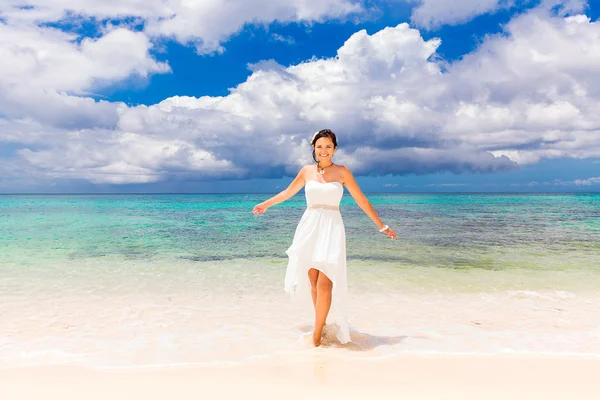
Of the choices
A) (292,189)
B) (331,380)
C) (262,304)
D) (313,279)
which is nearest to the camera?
(331,380)

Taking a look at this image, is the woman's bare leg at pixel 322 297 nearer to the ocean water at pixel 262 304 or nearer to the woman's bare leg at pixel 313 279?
the woman's bare leg at pixel 313 279

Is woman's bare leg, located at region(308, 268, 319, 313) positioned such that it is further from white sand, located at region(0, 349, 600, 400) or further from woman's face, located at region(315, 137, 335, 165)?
woman's face, located at region(315, 137, 335, 165)

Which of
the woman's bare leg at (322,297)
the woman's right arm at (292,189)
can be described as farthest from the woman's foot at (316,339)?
the woman's right arm at (292,189)

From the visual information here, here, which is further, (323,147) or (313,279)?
(313,279)

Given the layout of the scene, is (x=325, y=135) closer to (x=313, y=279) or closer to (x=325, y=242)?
(x=325, y=242)

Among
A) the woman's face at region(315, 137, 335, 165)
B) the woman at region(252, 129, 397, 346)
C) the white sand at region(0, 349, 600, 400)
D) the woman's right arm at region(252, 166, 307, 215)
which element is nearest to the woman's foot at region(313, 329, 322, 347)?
the woman at region(252, 129, 397, 346)

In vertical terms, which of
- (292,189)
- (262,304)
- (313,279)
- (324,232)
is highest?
(292,189)

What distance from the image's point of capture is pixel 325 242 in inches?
207

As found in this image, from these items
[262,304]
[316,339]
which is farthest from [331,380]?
[262,304]

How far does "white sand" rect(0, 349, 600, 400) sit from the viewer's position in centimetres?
412

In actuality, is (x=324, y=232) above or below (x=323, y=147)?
below

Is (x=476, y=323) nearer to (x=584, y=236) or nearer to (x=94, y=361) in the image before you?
(x=94, y=361)

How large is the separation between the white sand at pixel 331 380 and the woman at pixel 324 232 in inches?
29.3

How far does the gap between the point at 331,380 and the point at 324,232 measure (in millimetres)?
1730
